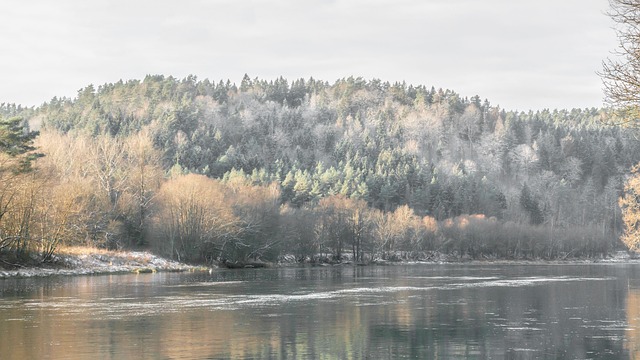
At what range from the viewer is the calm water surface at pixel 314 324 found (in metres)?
25.1

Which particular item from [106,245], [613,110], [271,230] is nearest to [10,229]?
[106,245]

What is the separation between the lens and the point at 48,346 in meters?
25.8

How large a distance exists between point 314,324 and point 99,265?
55.0 meters

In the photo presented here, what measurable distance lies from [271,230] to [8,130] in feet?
162

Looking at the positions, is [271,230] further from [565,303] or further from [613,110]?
[613,110]

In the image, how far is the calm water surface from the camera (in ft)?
82.3

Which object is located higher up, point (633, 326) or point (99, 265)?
point (99, 265)

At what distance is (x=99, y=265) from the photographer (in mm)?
82312

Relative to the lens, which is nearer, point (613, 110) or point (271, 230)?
point (613, 110)

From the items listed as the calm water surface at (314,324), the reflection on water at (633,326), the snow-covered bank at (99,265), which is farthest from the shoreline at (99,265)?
the reflection on water at (633,326)

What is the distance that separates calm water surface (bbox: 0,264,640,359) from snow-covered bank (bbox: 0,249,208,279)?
1742cm

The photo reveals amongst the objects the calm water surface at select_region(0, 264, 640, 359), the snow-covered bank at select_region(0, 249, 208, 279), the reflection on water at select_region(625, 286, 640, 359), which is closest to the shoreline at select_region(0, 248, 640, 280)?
the snow-covered bank at select_region(0, 249, 208, 279)

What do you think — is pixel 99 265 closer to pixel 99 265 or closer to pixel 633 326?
pixel 99 265

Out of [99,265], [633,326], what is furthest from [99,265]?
[633,326]
